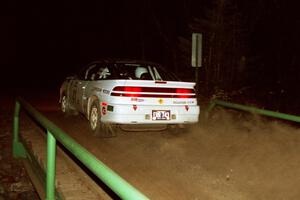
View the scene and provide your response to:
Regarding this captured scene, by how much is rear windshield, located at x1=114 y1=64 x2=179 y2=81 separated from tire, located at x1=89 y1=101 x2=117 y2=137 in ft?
2.85

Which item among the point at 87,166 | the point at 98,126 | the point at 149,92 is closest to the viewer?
the point at 87,166

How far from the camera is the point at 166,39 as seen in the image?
28828mm

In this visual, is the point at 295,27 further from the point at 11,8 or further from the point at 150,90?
the point at 11,8

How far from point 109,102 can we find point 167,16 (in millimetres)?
31002

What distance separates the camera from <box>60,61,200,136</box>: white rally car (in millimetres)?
7812

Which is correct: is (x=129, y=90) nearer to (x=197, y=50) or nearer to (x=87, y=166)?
(x=197, y=50)

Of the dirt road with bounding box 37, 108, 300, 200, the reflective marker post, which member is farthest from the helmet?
the reflective marker post

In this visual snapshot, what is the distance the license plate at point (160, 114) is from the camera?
8008 mm

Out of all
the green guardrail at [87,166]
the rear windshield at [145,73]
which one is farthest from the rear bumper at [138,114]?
the green guardrail at [87,166]

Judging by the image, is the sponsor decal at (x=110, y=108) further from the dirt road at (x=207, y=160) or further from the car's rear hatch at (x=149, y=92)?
the dirt road at (x=207, y=160)

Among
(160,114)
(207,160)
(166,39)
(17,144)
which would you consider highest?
(166,39)

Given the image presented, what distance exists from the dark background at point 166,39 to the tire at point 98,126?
32.2ft

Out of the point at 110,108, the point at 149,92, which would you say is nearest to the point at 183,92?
the point at 149,92

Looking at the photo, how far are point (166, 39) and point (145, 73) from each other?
66.7ft
